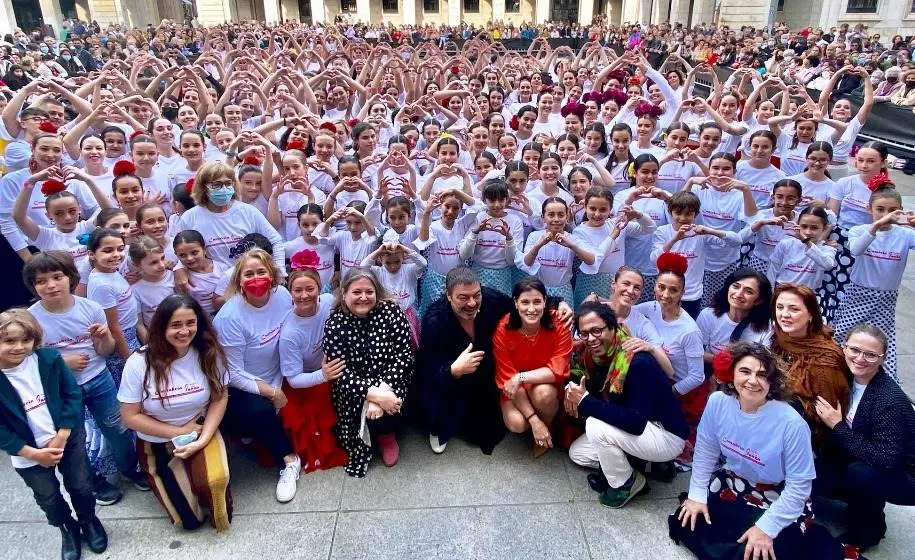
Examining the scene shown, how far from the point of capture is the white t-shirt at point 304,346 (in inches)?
158

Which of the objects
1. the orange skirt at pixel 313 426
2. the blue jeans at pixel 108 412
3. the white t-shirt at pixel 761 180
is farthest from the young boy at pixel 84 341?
the white t-shirt at pixel 761 180

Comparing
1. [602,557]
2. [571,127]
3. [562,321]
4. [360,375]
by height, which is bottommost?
[602,557]

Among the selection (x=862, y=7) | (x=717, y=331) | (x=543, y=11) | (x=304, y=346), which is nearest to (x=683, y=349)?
(x=717, y=331)

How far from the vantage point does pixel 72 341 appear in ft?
11.6

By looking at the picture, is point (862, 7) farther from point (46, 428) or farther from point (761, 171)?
point (46, 428)

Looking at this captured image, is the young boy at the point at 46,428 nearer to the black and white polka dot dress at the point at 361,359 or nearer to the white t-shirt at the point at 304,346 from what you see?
the white t-shirt at the point at 304,346

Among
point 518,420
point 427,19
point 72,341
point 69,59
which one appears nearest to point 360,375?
point 518,420

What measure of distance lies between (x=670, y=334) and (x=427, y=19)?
50593 mm

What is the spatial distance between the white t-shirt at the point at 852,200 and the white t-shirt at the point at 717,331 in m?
2.29

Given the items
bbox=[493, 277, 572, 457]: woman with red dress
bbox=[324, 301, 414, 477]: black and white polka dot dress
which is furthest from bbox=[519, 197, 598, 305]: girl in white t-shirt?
bbox=[324, 301, 414, 477]: black and white polka dot dress

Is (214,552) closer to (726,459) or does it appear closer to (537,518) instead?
(537,518)

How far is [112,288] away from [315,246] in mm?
1641

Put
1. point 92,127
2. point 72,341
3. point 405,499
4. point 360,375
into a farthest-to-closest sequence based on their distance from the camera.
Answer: point 92,127 < point 360,375 < point 405,499 < point 72,341

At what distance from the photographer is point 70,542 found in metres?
3.32
